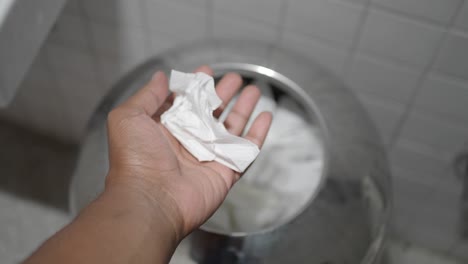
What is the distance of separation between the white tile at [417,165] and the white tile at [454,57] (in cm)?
19

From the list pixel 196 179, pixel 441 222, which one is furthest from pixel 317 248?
pixel 441 222

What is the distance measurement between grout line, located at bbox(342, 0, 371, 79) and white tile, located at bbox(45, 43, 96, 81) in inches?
18.2

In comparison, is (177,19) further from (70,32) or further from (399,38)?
(399,38)

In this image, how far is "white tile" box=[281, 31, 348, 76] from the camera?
0.72 m

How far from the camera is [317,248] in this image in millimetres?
570

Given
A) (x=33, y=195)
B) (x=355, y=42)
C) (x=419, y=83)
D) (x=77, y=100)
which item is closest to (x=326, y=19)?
(x=355, y=42)

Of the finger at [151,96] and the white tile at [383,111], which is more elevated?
the white tile at [383,111]

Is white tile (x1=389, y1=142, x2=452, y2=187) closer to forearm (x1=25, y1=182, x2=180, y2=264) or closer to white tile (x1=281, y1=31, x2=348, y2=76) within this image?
white tile (x1=281, y1=31, x2=348, y2=76)

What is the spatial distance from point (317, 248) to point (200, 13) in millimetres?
388

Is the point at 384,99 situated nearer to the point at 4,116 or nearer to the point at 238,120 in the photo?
the point at 238,120

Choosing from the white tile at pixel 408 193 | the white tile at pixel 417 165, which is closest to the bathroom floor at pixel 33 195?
the white tile at pixel 408 193

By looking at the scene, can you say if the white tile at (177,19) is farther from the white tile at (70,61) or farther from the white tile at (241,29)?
the white tile at (70,61)

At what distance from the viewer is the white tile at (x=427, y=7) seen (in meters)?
0.60

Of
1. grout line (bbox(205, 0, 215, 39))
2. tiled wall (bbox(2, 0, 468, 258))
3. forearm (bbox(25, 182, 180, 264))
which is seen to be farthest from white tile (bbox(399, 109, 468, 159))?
forearm (bbox(25, 182, 180, 264))
